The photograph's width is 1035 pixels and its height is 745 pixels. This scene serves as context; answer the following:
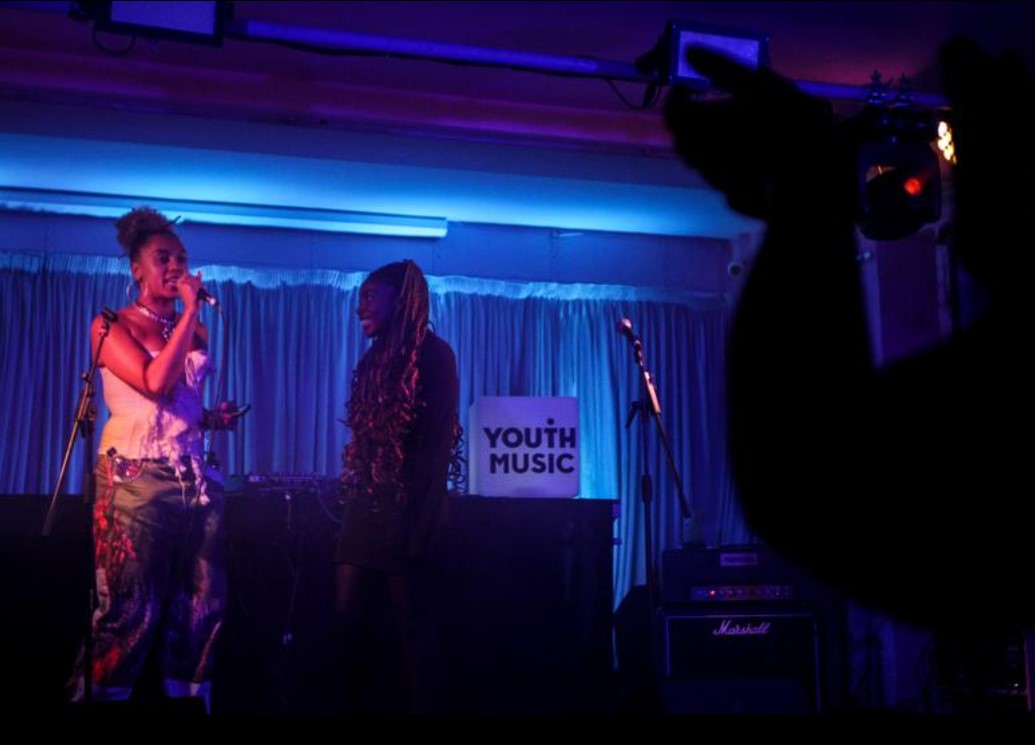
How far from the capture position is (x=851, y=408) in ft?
1.84

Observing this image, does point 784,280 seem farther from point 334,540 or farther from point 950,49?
point 334,540

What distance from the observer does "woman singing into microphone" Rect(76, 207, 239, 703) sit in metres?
3.91

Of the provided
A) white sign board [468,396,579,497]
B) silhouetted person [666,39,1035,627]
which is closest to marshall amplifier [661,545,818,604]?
white sign board [468,396,579,497]

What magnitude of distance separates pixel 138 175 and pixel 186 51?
986 millimetres

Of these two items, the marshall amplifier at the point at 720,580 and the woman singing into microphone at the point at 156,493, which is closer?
the woman singing into microphone at the point at 156,493

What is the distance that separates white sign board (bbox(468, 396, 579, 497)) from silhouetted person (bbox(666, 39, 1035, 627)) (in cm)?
463

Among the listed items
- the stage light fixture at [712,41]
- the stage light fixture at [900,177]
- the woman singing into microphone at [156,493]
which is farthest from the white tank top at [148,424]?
the stage light fixture at [900,177]

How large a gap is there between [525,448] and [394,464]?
1340mm

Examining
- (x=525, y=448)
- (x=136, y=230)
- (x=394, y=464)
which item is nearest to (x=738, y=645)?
(x=525, y=448)

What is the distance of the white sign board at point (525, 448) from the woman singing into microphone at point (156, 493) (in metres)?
1.36

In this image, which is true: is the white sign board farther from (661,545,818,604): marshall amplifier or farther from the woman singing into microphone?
the woman singing into microphone

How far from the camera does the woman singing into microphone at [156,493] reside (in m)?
3.91

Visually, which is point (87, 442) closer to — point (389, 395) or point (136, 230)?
point (136, 230)

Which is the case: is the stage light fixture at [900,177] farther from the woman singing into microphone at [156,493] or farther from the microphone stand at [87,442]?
the microphone stand at [87,442]
